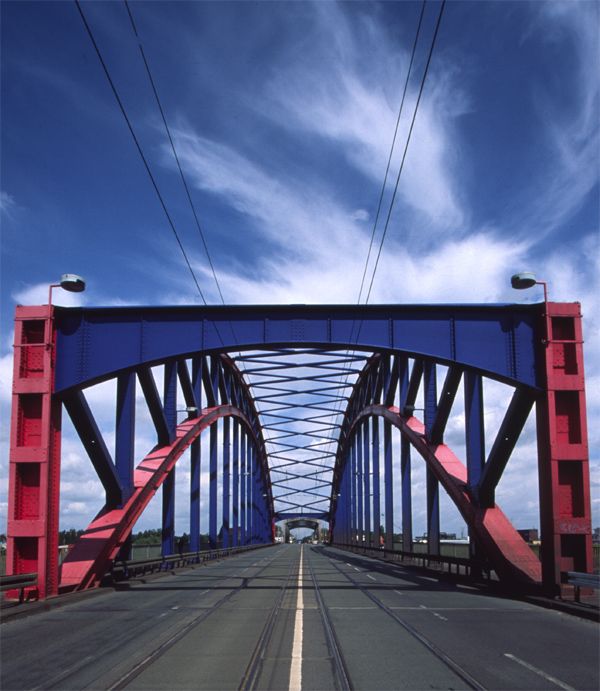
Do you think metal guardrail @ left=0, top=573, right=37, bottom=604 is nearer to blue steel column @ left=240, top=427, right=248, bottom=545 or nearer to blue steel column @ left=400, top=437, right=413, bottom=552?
blue steel column @ left=400, top=437, right=413, bottom=552

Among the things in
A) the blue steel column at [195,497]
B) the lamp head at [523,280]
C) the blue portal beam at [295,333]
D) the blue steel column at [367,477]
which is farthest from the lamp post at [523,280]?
the blue steel column at [367,477]

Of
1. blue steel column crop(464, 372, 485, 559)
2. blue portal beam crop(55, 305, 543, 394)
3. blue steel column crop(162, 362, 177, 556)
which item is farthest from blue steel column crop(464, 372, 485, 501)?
blue steel column crop(162, 362, 177, 556)

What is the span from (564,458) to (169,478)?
52.0 feet

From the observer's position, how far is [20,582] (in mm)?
14281

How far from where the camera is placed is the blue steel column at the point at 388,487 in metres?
Result: 37.2

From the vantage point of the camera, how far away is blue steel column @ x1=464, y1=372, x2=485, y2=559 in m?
19.7

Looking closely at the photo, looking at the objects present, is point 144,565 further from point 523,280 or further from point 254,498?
point 254,498

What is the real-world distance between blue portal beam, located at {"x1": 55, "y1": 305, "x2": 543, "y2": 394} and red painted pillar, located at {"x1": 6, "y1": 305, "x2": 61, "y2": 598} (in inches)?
23.5

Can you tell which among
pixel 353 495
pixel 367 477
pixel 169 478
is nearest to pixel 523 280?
pixel 169 478

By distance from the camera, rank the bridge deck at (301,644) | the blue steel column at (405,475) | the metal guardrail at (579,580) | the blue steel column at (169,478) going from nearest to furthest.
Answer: the bridge deck at (301,644) → the metal guardrail at (579,580) → the blue steel column at (169,478) → the blue steel column at (405,475)

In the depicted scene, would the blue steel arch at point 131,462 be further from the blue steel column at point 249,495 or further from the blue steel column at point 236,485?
the blue steel column at point 249,495

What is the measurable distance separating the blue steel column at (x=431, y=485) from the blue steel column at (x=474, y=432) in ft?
14.4

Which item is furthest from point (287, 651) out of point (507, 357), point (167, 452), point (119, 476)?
point (167, 452)

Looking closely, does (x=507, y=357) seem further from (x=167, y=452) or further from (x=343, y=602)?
(x=167, y=452)
